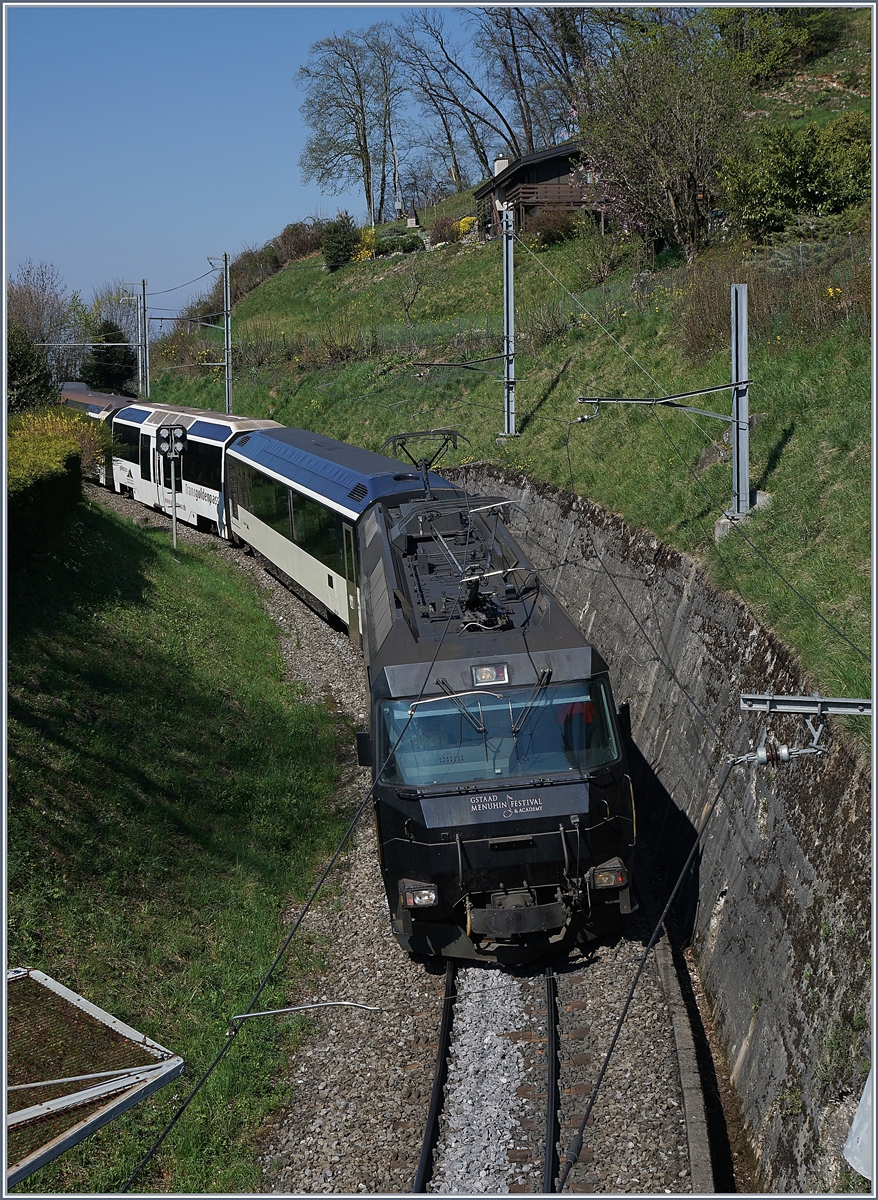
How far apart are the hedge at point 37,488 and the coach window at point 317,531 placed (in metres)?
3.98

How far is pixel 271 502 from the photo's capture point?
67.1ft

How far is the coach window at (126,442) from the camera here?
2878 cm

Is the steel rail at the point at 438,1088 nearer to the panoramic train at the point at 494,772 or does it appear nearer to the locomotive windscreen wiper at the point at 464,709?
the panoramic train at the point at 494,772

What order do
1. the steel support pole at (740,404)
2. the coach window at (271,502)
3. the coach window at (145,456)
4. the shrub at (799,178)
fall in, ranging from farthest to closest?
the coach window at (145,456)
the shrub at (799,178)
the coach window at (271,502)
the steel support pole at (740,404)

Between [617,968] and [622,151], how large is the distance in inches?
935

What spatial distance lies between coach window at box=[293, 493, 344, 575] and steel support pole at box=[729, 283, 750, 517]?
6.28m

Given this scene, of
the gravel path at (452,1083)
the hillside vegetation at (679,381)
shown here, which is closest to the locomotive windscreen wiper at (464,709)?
the gravel path at (452,1083)

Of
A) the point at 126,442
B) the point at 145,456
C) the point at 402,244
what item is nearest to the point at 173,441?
the point at 145,456

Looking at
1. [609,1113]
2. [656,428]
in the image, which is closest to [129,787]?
[609,1113]

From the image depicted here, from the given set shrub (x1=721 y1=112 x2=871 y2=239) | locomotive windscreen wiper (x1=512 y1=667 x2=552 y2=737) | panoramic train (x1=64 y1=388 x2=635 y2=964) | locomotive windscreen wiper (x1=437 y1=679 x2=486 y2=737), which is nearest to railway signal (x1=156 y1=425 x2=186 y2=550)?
panoramic train (x1=64 y1=388 x2=635 y2=964)

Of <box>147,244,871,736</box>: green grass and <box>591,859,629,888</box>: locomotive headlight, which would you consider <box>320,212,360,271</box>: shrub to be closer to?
<box>147,244,871,736</box>: green grass

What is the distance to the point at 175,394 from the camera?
4684 cm

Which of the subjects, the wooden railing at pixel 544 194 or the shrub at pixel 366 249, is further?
the shrub at pixel 366 249

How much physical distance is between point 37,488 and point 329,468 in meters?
4.76
